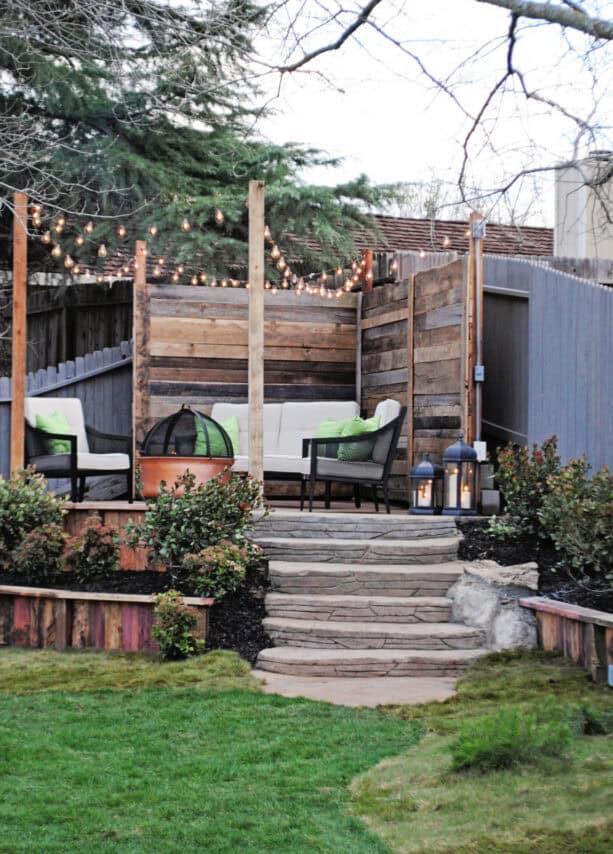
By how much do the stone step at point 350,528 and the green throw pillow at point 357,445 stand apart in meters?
1.19

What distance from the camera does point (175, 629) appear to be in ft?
20.2

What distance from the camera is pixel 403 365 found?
377 inches

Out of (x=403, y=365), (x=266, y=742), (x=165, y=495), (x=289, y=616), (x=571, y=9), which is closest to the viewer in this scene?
(x=266, y=742)

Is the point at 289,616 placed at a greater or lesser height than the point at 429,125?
lesser

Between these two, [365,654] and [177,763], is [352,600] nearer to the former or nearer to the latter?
[365,654]

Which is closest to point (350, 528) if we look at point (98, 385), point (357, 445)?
point (357, 445)

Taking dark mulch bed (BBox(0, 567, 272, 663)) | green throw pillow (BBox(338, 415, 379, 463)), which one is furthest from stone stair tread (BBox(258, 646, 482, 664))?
green throw pillow (BBox(338, 415, 379, 463))

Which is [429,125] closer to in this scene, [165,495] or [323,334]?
[165,495]

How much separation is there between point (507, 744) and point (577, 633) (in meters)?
1.95

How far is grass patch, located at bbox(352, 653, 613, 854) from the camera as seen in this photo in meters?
3.24

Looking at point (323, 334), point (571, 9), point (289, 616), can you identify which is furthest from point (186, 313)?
point (571, 9)

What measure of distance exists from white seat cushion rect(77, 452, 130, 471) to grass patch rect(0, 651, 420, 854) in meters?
3.14

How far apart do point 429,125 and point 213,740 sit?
133 inches

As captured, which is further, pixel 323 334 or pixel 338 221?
pixel 338 221
